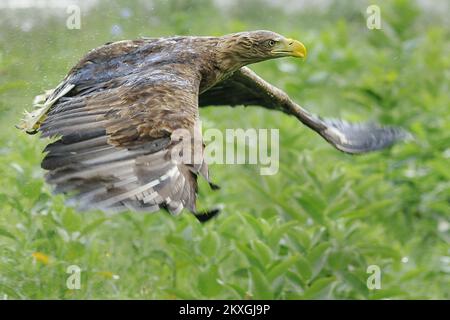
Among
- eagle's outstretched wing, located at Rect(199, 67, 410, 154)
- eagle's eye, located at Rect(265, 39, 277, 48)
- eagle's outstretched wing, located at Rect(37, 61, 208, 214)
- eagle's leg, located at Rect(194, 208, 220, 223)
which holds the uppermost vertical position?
eagle's eye, located at Rect(265, 39, 277, 48)

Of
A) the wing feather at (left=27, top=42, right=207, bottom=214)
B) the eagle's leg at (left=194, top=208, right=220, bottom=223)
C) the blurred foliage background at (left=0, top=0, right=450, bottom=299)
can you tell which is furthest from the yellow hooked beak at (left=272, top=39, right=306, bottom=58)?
the eagle's leg at (left=194, top=208, right=220, bottom=223)

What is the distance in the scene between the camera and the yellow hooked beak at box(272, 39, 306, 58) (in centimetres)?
765

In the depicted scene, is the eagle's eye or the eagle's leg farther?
the eagle's eye

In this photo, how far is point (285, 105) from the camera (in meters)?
8.29

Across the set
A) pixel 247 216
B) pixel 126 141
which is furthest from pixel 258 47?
pixel 126 141

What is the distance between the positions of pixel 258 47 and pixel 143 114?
1.52 meters

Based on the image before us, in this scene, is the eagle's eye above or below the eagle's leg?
above

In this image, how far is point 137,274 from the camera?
27.1 ft

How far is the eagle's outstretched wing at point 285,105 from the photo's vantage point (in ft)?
27.0

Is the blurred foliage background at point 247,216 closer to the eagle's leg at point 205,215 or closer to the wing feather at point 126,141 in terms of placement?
the wing feather at point 126,141

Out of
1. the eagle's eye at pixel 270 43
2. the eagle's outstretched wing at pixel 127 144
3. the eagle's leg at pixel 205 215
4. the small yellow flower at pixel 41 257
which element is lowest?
the eagle's leg at pixel 205 215

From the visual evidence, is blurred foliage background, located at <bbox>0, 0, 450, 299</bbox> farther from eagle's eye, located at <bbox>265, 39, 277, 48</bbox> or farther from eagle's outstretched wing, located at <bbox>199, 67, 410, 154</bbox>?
eagle's eye, located at <bbox>265, 39, 277, 48</bbox>

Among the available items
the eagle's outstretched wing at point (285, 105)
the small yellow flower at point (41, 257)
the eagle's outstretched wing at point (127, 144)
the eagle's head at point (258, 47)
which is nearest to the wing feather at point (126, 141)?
the eagle's outstretched wing at point (127, 144)

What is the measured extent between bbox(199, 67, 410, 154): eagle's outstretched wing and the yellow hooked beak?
408mm
